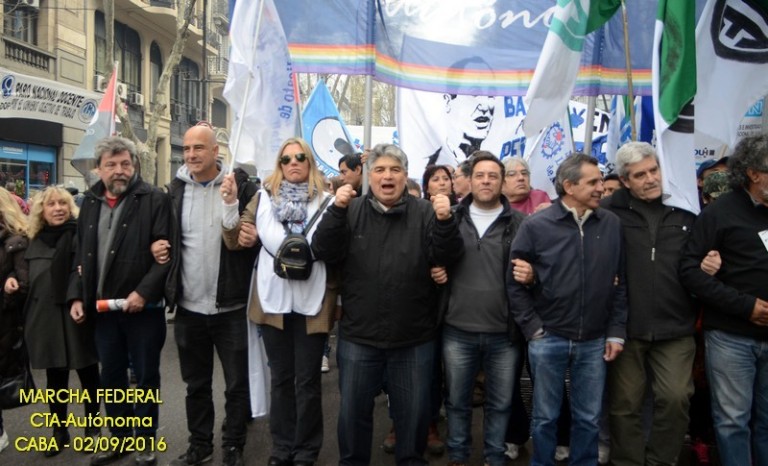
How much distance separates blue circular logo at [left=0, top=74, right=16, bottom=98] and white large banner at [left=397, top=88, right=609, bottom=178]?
6.95m

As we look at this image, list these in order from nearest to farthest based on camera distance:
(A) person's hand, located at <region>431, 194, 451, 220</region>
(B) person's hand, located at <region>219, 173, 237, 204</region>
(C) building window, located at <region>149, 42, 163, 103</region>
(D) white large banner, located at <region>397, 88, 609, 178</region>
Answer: (A) person's hand, located at <region>431, 194, 451, 220</region> < (B) person's hand, located at <region>219, 173, 237, 204</region> < (D) white large banner, located at <region>397, 88, 609, 178</region> < (C) building window, located at <region>149, 42, 163, 103</region>

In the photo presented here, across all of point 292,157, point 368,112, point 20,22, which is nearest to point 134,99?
point 20,22

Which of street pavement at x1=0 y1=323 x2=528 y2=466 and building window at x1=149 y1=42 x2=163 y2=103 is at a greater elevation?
building window at x1=149 y1=42 x2=163 y2=103

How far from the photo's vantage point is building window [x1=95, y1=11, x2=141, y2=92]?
20375 mm

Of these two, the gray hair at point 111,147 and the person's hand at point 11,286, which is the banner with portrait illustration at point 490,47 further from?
the person's hand at point 11,286

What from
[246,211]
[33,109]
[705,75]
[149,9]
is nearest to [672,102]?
[705,75]

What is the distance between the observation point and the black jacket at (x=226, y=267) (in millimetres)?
3779

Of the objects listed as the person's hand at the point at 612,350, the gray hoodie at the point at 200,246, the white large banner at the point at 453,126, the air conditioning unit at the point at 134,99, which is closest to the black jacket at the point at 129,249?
the gray hoodie at the point at 200,246

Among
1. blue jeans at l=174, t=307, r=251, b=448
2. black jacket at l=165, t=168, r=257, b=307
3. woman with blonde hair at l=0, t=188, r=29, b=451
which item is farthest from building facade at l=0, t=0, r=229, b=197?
blue jeans at l=174, t=307, r=251, b=448

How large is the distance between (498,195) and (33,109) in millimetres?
9781

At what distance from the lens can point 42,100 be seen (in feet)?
34.3

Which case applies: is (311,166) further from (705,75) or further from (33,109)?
(33,109)

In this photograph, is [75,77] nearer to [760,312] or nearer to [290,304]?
[290,304]

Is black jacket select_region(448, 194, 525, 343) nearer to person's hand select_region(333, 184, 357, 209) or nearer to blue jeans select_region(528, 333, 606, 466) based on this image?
blue jeans select_region(528, 333, 606, 466)
